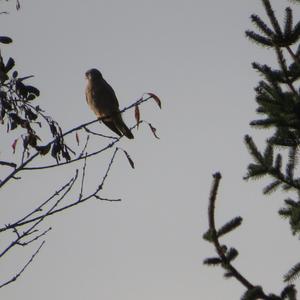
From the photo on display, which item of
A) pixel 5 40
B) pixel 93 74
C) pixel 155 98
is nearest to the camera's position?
pixel 5 40

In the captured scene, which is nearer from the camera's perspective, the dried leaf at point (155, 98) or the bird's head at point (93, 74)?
the dried leaf at point (155, 98)

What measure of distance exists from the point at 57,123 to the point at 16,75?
402 millimetres

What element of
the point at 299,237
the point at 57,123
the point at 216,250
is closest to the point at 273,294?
the point at 216,250

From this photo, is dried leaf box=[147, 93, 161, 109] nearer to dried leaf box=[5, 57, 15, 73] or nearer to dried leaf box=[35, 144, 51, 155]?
dried leaf box=[35, 144, 51, 155]

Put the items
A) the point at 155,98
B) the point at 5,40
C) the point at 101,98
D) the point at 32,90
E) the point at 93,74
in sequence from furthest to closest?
the point at 93,74 < the point at 101,98 < the point at 155,98 < the point at 32,90 < the point at 5,40

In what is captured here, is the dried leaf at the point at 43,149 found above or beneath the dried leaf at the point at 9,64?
beneath

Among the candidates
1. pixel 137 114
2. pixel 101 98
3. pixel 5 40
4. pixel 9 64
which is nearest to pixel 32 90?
pixel 9 64

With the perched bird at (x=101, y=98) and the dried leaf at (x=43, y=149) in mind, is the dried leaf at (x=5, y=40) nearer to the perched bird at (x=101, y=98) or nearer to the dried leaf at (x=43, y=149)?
the dried leaf at (x=43, y=149)

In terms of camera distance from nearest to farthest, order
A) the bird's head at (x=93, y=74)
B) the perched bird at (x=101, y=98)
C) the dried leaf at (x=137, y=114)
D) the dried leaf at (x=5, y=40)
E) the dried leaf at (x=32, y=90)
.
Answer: the dried leaf at (x=5, y=40) → the dried leaf at (x=32, y=90) → the dried leaf at (x=137, y=114) → the perched bird at (x=101, y=98) → the bird's head at (x=93, y=74)

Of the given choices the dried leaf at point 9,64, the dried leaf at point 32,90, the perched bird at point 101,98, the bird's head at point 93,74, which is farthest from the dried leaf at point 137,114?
the bird's head at point 93,74

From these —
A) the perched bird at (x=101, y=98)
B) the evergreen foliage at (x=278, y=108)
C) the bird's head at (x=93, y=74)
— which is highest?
the bird's head at (x=93, y=74)

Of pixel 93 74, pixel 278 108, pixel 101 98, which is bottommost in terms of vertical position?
pixel 278 108

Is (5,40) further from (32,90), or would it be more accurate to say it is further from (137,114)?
(137,114)

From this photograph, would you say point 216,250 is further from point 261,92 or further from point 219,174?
point 261,92
